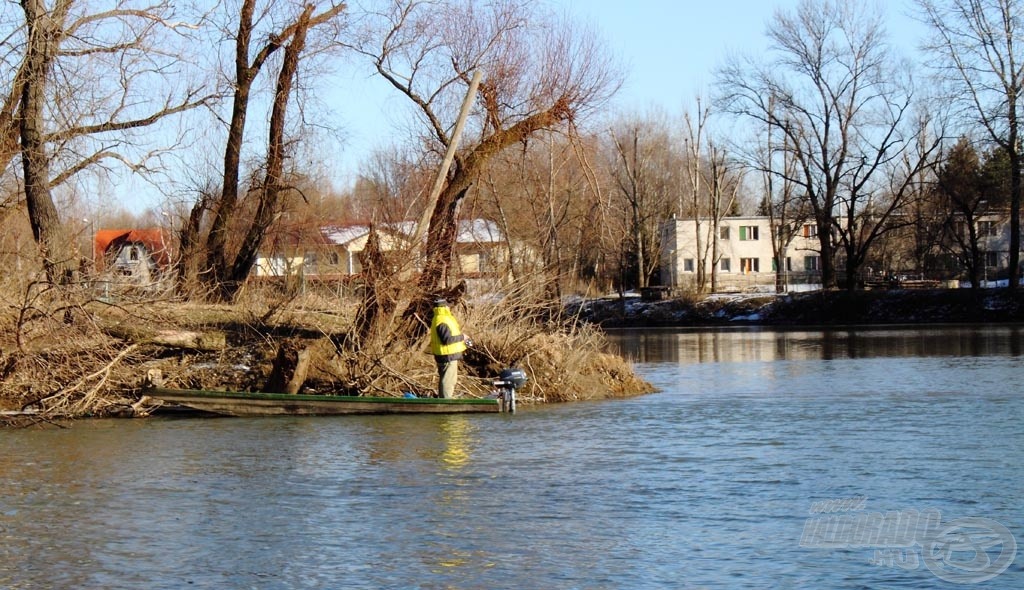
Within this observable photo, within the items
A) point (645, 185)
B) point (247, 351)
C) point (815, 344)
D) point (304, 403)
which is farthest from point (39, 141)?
point (645, 185)

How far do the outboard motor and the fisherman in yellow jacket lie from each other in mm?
766

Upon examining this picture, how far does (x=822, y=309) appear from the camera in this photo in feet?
194

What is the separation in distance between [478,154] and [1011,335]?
2565cm

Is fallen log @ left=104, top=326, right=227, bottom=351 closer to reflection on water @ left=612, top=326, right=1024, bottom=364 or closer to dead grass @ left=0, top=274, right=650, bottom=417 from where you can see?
dead grass @ left=0, top=274, right=650, bottom=417

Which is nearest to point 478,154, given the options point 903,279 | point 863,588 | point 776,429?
point 776,429

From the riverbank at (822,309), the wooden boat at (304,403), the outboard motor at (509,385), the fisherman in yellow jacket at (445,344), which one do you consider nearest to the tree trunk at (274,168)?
the wooden boat at (304,403)

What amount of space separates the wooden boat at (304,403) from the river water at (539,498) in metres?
0.21

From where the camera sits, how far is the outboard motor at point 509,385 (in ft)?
62.8

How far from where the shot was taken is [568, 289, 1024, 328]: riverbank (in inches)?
2142

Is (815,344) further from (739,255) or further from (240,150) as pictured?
(739,255)

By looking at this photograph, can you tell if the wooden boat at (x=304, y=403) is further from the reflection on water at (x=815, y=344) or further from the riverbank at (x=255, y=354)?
the reflection on water at (x=815, y=344)

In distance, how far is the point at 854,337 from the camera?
45.0 meters

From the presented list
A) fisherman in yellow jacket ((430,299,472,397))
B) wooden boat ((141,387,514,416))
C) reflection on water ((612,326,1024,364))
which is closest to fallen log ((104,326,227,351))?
wooden boat ((141,387,514,416))

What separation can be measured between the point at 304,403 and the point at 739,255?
73.0m
